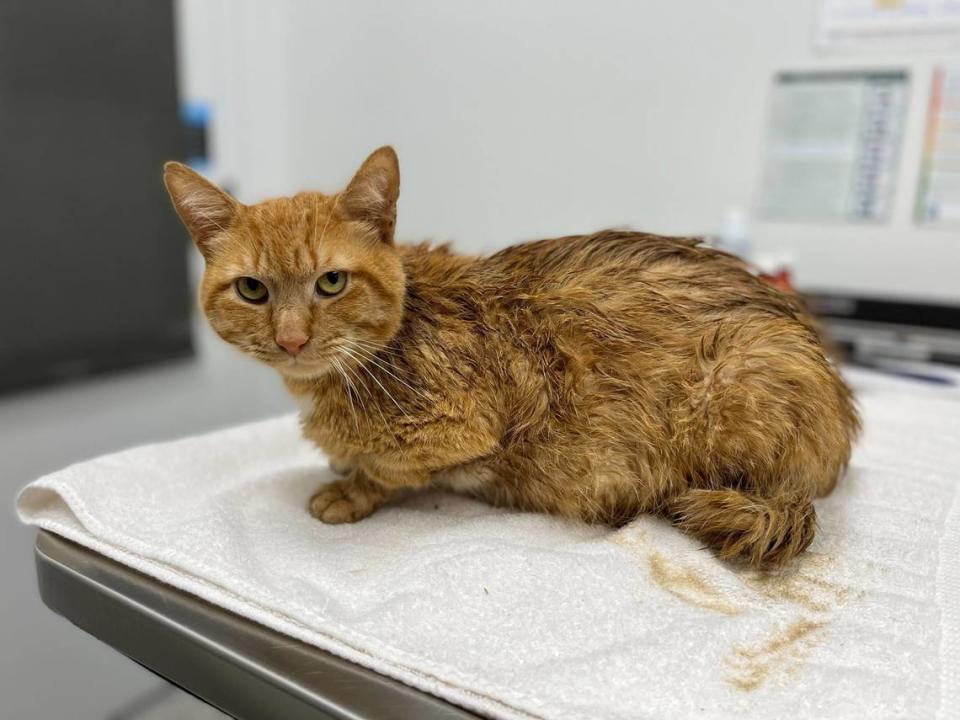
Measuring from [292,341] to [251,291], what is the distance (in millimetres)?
90

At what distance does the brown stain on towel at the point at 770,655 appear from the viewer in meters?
0.54

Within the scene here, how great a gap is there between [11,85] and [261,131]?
0.72 meters

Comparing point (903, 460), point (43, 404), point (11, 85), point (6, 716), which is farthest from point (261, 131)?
point (903, 460)

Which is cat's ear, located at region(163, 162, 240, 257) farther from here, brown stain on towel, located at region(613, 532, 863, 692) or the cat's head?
brown stain on towel, located at region(613, 532, 863, 692)

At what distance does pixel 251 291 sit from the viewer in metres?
0.75

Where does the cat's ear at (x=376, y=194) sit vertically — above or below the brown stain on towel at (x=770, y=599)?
above

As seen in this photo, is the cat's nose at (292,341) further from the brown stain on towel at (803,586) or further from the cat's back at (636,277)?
the brown stain on towel at (803,586)

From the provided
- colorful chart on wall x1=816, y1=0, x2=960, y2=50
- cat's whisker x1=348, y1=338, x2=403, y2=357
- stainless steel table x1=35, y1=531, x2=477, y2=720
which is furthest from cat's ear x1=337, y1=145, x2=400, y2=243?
colorful chart on wall x1=816, y1=0, x2=960, y2=50

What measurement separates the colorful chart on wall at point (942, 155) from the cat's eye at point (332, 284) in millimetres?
1489

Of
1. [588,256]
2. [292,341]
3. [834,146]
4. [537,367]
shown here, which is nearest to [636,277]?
[588,256]

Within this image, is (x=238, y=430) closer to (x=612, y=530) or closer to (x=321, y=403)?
(x=321, y=403)

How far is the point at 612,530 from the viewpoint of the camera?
809 mm

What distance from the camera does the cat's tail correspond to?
2.29 feet

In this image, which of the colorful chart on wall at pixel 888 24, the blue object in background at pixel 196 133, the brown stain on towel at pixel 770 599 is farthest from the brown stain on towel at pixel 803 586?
the blue object in background at pixel 196 133
